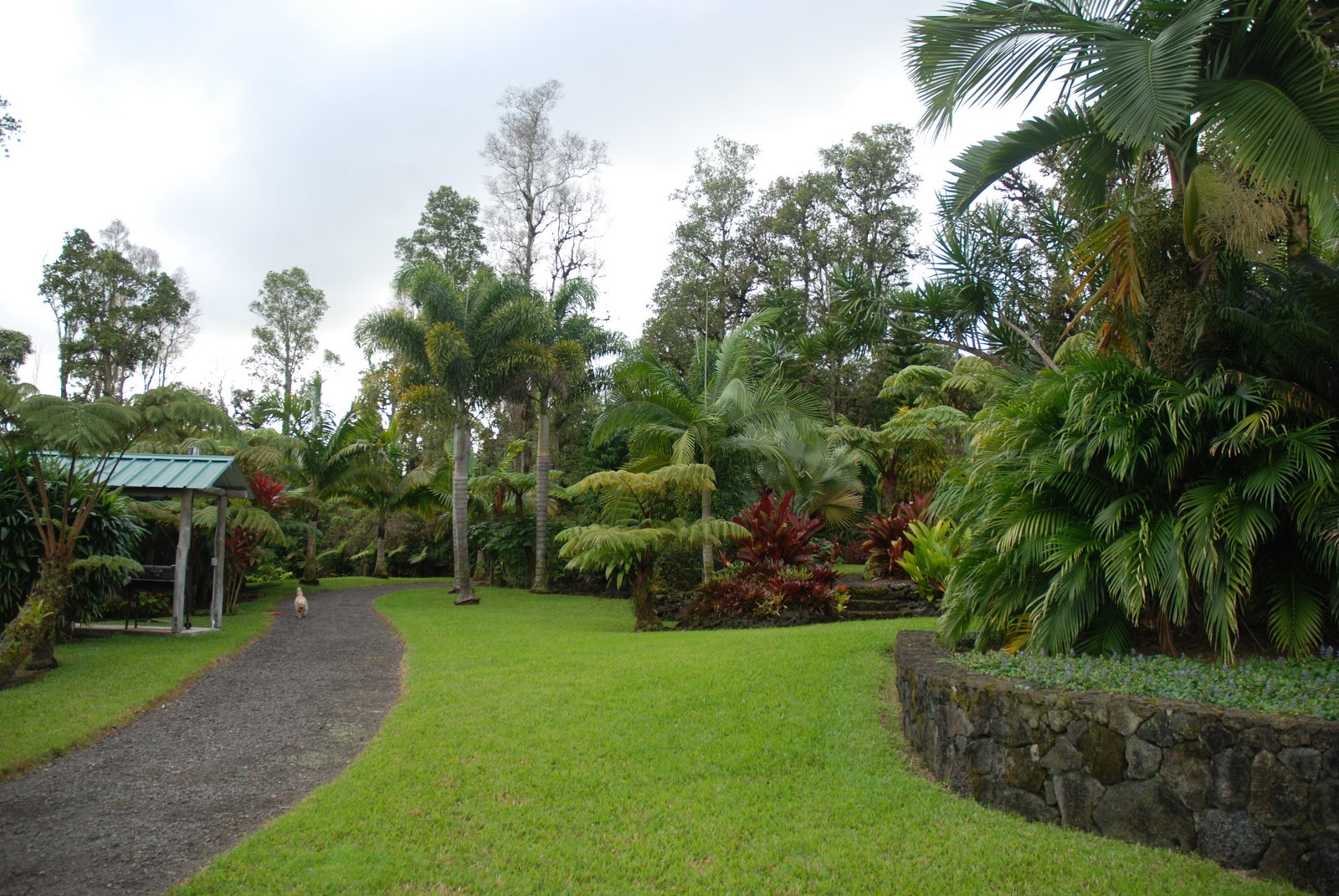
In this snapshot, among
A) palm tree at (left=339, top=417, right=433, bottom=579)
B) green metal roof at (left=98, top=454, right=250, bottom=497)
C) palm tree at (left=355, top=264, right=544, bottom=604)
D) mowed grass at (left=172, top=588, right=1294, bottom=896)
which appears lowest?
mowed grass at (left=172, top=588, right=1294, bottom=896)

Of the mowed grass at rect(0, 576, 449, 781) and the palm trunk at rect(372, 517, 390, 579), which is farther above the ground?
the palm trunk at rect(372, 517, 390, 579)

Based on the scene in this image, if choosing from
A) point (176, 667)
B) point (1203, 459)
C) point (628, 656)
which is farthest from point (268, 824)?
point (1203, 459)

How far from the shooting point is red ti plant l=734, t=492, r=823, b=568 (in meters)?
13.4

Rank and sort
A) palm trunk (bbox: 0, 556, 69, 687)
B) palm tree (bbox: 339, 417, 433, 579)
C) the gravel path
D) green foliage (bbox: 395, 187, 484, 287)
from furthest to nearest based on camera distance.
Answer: green foliage (bbox: 395, 187, 484, 287), palm tree (bbox: 339, 417, 433, 579), palm trunk (bbox: 0, 556, 69, 687), the gravel path

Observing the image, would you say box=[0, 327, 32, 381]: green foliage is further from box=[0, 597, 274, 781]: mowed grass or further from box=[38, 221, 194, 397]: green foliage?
box=[0, 597, 274, 781]: mowed grass

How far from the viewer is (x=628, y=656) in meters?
9.21

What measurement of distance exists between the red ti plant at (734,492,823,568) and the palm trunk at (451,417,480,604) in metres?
6.31

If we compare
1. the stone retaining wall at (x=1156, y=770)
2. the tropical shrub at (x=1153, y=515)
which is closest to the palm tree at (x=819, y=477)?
the tropical shrub at (x=1153, y=515)

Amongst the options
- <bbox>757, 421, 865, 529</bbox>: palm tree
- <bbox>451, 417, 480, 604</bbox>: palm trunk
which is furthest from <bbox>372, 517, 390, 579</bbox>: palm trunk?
<bbox>757, 421, 865, 529</bbox>: palm tree

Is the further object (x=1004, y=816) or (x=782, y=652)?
(x=782, y=652)

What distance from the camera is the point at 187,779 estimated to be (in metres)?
5.56

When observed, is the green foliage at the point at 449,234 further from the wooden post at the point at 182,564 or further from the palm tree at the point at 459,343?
the wooden post at the point at 182,564

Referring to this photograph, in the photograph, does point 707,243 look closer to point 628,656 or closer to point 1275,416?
point 628,656

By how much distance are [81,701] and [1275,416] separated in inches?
383
